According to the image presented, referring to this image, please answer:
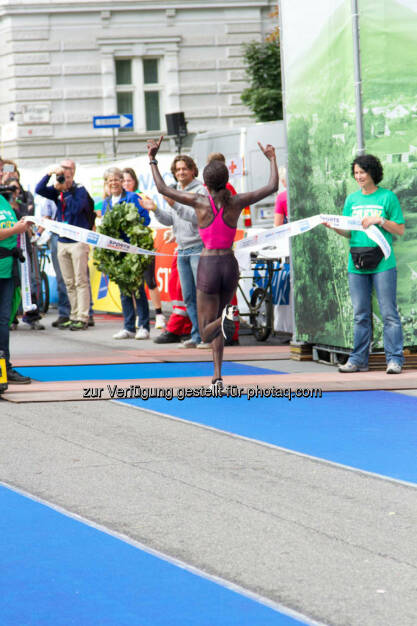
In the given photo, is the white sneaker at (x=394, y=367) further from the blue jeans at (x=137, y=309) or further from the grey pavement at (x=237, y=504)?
the blue jeans at (x=137, y=309)

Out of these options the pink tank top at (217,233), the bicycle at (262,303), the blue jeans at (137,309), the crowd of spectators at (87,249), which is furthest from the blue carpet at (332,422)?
the blue jeans at (137,309)

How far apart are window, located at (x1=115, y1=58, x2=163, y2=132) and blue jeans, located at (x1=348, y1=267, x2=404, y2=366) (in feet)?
91.5

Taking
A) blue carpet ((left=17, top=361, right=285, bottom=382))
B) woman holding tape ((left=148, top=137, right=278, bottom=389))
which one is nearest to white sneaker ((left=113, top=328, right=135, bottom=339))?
blue carpet ((left=17, top=361, right=285, bottom=382))

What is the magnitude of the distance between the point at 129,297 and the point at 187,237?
200 cm

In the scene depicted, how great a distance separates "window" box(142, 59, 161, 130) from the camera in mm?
39094

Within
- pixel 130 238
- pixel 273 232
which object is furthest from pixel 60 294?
pixel 273 232

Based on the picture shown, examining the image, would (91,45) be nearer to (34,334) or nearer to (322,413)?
(34,334)

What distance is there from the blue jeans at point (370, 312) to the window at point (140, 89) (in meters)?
27.9

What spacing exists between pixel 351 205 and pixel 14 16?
27.3m

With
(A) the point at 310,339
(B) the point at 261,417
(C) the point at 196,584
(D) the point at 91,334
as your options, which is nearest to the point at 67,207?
(D) the point at 91,334

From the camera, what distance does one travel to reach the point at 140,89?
3894 cm

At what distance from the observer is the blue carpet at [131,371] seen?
1188 cm

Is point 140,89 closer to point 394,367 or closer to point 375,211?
point 375,211

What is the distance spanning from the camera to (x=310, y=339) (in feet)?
42.1
